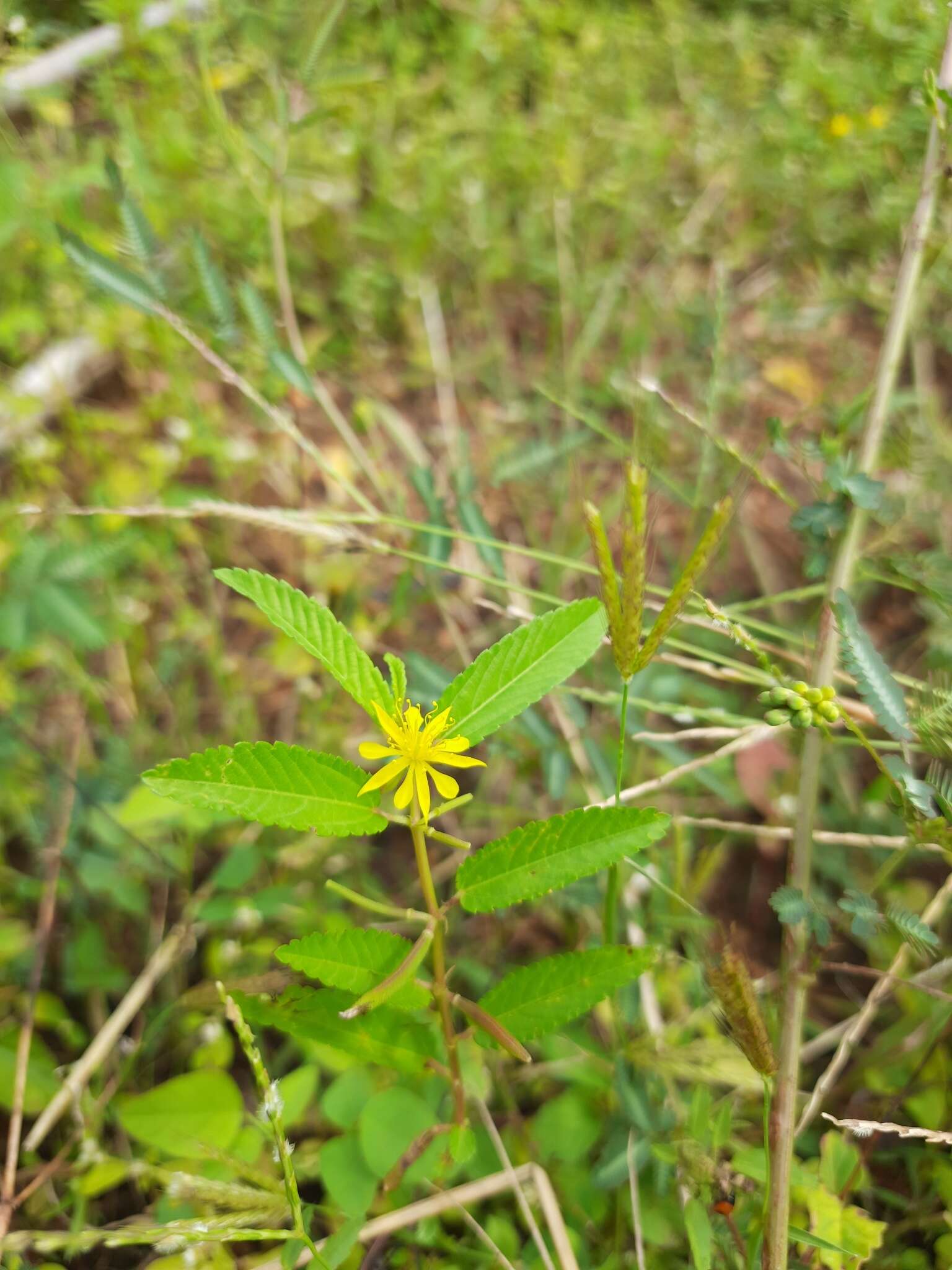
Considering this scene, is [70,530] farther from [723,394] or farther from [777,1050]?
[777,1050]

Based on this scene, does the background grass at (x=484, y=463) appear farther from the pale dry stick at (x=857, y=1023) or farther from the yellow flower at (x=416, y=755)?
the yellow flower at (x=416, y=755)

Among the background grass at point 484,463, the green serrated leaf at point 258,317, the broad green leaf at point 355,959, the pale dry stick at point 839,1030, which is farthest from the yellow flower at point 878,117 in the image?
the broad green leaf at point 355,959

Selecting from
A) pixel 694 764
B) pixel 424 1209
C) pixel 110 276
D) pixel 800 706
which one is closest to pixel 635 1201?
pixel 424 1209

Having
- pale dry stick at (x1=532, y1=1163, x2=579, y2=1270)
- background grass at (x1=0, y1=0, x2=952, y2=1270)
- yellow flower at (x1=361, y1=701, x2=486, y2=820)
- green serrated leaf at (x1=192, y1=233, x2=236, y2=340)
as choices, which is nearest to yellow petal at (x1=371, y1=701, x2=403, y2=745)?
yellow flower at (x1=361, y1=701, x2=486, y2=820)

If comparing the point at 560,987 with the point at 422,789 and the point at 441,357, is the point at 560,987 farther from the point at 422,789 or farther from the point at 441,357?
the point at 441,357

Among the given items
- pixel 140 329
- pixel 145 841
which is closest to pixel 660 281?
pixel 140 329

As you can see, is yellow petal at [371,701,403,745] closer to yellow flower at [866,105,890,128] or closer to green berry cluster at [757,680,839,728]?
green berry cluster at [757,680,839,728]
